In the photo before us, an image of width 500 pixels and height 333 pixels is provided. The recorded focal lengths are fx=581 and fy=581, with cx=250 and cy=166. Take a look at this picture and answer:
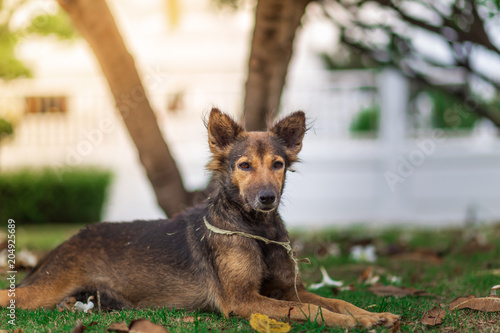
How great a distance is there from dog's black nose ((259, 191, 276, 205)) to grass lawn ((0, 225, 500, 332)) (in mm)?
774

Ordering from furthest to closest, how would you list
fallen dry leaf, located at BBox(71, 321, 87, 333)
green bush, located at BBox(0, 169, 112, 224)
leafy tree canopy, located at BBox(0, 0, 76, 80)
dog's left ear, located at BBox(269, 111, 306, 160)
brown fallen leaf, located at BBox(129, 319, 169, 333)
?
green bush, located at BBox(0, 169, 112, 224), leafy tree canopy, located at BBox(0, 0, 76, 80), dog's left ear, located at BBox(269, 111, 306, 160), fallen dry leaf, located at BBox(71, 321, 87, 333), brown fallen leaf, located at BBox(129, 319, 169, 333)

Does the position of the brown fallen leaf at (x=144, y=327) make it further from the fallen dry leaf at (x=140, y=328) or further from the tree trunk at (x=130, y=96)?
the tree trunk at (x=130, y=96)

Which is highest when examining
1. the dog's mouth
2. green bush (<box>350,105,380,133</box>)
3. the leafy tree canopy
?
the leafy tree canopy

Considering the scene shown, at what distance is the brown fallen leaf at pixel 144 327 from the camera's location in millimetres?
3275

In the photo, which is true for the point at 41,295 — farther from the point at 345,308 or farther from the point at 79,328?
the point at 345,308

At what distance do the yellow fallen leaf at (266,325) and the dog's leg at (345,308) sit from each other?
1.65 ft

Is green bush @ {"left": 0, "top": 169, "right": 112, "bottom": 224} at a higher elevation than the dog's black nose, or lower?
higher

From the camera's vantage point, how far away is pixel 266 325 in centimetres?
335

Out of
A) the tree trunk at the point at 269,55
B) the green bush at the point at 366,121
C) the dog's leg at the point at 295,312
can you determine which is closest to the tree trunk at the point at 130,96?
the tree trunk at the point at 269,55

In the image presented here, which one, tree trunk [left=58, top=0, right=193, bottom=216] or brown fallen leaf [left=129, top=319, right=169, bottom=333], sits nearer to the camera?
brown fallen leaf [left=129, top=319, right=169, bottom=333]

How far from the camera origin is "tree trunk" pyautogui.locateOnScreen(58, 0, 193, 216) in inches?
227

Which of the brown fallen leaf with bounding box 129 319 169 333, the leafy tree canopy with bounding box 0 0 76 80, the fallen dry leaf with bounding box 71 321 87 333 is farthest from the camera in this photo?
the leafy tree canopy with bounding box 0 0 76 80

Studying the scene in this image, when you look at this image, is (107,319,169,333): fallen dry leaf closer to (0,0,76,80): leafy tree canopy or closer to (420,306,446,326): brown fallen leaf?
(420,306,446,326): brown fallen leaf

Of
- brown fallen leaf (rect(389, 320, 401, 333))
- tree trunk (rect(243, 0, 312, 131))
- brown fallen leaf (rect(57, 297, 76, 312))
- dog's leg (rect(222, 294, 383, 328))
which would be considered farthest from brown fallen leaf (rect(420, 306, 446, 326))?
tree trunk (rect(243, 0, 312, 131))
